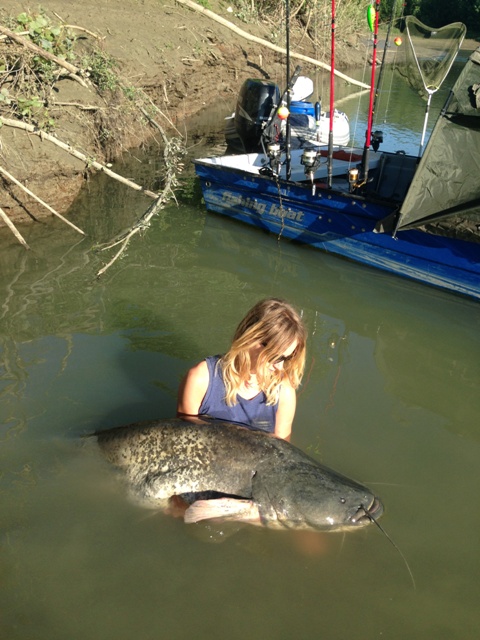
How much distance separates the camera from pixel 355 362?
5516 millimetres

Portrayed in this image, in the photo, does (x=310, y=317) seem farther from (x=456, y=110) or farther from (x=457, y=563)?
(x=457, y=563)

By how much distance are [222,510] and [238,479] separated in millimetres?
191

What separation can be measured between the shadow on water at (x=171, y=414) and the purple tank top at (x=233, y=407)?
60 centimetres

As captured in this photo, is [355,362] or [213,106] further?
[213,106]

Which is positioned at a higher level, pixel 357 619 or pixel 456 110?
pixel 456 110

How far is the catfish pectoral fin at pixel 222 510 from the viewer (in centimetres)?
313

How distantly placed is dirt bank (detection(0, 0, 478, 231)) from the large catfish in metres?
4.96

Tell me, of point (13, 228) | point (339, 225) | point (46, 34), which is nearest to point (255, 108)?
point (46, 34)

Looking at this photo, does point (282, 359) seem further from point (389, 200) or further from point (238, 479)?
A: point (389, 200)

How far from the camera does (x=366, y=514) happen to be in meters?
3.27

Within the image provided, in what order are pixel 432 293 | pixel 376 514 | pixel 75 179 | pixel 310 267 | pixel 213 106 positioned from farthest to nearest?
pixel 213 106, pixel 75 179, pixel 310 267, pixel 432 293, pixel 376 514

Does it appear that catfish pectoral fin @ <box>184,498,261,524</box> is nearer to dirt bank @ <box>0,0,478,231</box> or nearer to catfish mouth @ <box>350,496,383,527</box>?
catfish mouth @ <box>350,496,383,527</box>

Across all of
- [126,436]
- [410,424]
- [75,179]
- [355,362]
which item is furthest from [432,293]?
[75,179]

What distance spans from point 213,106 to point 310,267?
9293 millimetres
